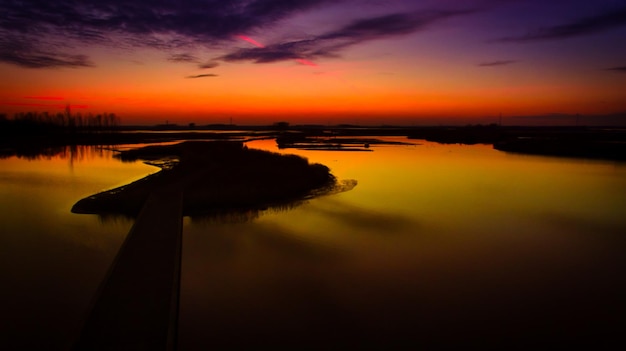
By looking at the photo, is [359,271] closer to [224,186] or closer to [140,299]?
[140,299]

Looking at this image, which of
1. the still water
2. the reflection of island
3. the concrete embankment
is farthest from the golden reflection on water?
the reflection of island

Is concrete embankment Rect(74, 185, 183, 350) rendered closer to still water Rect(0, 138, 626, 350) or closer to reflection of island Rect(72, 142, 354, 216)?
still water Rect(0, 138, 626, 350)

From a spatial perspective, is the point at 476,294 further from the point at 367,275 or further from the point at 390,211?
the point at 390,211

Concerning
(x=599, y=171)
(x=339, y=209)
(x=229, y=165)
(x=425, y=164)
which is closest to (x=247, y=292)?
(x=339, y=209)

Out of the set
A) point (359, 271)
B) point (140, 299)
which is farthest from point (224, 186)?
point (140, 299)

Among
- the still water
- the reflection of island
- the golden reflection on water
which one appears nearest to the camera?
the still water
